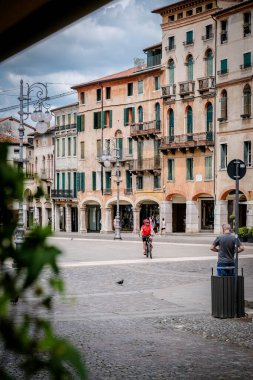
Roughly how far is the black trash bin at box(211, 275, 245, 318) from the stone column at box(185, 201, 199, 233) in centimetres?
4526

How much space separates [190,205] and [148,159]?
770 centimetres

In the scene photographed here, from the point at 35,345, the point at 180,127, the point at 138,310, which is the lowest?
the point at 138,310

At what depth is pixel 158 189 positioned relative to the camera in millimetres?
63500

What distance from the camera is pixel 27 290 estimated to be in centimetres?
150

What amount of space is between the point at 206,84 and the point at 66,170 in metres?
24.6

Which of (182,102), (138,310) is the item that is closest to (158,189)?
(182,102)

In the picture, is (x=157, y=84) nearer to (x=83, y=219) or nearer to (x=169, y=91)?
(x=169, y=91)

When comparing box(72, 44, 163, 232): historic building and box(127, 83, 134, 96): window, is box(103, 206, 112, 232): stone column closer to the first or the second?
box(72, 44, 163, 232): historic building

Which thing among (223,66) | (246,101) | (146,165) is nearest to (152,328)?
(246,101)

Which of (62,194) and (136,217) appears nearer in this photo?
(136,217)

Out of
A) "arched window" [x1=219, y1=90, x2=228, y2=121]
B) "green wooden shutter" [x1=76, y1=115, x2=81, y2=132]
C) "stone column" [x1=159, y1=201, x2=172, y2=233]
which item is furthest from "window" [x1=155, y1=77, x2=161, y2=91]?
"green wooden shutter" [x1=76, y1=115, x2=81, y2=132]

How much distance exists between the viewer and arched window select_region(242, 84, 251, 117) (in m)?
52.7

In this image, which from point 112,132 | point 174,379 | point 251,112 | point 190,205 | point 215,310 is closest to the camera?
point 174,379

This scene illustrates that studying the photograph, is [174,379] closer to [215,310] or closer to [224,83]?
[215,310]
